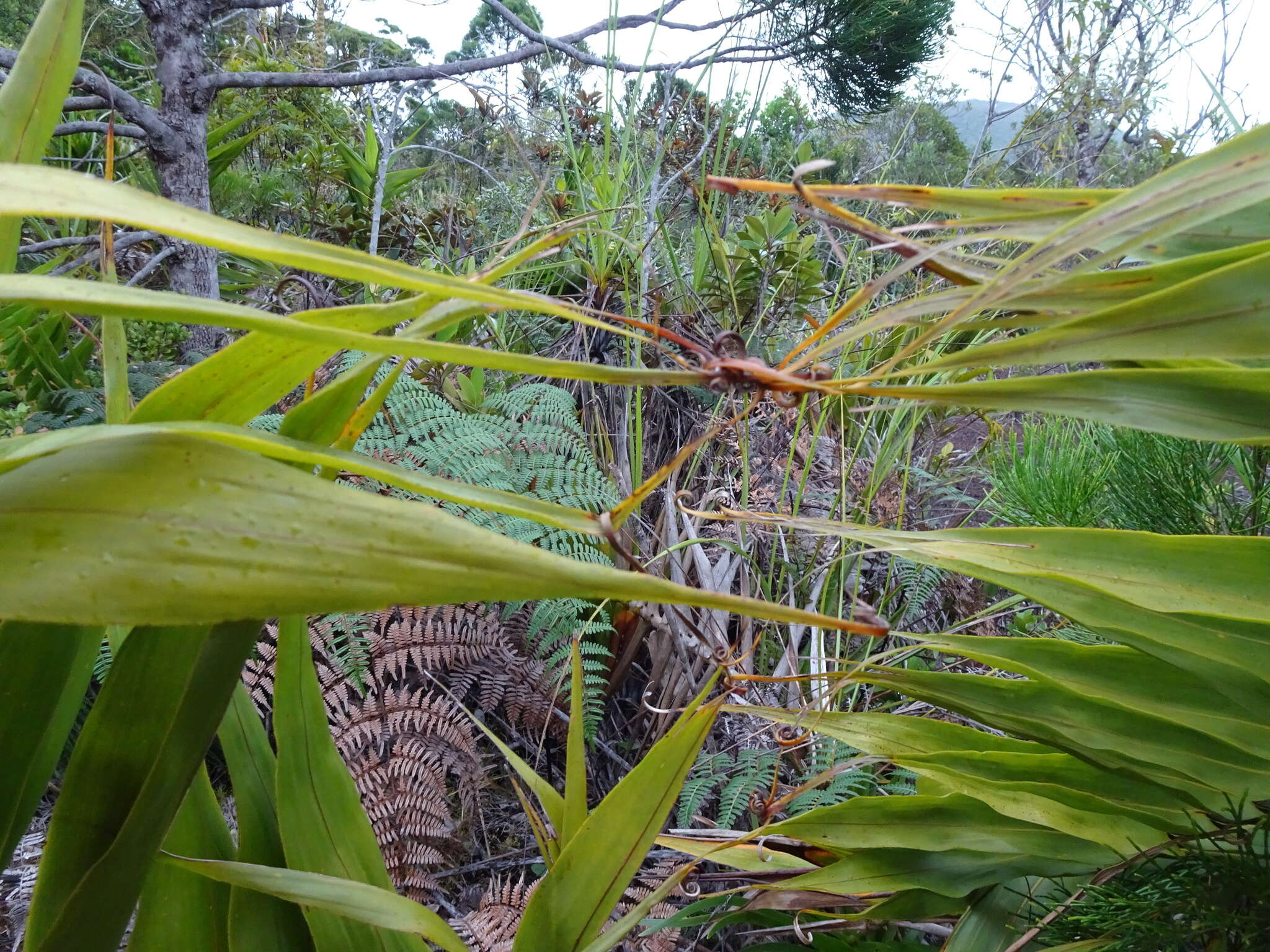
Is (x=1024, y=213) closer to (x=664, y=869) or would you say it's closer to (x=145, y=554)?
(x=145, y=554)

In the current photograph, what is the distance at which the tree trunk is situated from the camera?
1.60 metres

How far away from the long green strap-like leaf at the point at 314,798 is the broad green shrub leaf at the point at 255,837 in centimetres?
2

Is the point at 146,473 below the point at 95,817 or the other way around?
the other way around

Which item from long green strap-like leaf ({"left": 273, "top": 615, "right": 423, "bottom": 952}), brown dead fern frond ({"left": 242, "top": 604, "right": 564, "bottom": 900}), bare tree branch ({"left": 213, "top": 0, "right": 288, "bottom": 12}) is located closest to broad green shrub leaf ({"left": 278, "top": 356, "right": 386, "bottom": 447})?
long green strap-like leaf ({"left": 273, "top": 615, "right": 423, "bottom": 952})

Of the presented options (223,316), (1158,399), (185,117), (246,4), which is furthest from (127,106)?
(1158,399)

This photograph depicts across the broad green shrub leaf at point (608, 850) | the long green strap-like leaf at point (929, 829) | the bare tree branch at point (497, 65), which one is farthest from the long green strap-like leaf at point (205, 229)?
the bare tree branch at point (497, 65)

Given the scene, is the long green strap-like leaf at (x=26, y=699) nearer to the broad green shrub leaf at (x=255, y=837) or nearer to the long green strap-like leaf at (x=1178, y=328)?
the broad green shrub leaf at (x=255, y=837)

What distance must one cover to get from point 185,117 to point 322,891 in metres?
1.92

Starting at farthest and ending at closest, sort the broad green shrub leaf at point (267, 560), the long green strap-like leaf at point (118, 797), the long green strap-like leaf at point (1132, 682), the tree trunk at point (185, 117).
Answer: the tree trunk at point (185, 117) < the long green strap-like leaf at point (1132, 682) < the long green strap-like leaf at point (118, 797) < the broad green shrub leaf at point (267, 560)

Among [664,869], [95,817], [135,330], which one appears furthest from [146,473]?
[135,330]

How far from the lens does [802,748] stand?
2.76 feet

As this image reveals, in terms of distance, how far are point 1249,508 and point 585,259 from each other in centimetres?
115

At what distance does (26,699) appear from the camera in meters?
0.30

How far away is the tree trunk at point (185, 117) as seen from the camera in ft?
5.24
